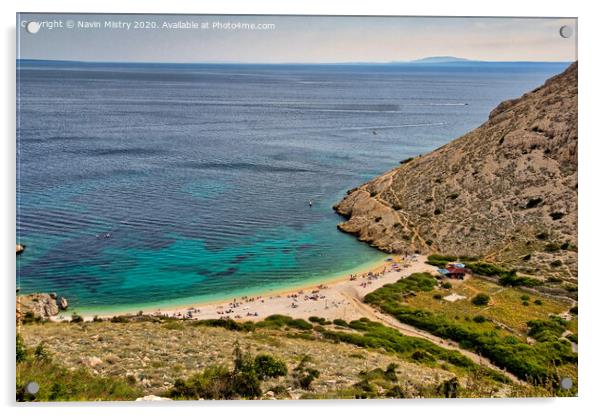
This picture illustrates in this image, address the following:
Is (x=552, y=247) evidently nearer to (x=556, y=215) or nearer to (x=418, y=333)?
(x=556, y=215)

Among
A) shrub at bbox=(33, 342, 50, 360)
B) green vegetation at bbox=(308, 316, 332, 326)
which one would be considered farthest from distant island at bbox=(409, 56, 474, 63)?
shrub at bbox=(33, 342, 50, 360)

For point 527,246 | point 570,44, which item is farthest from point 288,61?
point 527,246

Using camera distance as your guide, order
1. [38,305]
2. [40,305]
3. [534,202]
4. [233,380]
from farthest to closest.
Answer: [534,202]
[40,305]
[38,305]
[233,380]

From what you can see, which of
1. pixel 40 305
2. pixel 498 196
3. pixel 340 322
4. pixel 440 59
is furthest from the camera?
pixel 498 196

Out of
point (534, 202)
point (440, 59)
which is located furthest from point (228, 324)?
point (534, 202)

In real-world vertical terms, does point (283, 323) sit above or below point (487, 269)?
below

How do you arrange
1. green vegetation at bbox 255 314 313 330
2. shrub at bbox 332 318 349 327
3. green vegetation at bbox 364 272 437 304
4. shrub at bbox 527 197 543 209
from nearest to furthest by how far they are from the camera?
green vegetation at bbox 255 314 313 330
shrub at bbox 332 318 349 327
green vegetation at bbox 364 272 437 304
shrub at bbox 527 197 543 209

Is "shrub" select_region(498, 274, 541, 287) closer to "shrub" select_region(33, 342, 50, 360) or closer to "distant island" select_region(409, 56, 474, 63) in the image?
"distant island" select_region(409, 56, 474, 63)
